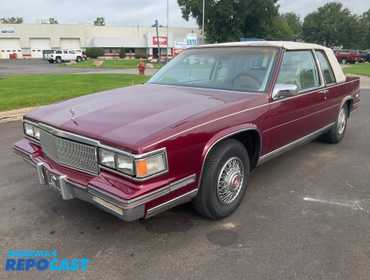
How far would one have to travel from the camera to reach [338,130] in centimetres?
593

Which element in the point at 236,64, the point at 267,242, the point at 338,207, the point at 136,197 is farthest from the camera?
the point at 236,64

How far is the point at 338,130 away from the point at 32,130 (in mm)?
4810

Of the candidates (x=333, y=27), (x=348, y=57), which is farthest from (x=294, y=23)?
(x=348, y=57)

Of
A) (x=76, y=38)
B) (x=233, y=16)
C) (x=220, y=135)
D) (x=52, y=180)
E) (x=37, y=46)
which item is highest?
(x=233, y=16)

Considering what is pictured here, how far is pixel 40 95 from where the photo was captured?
11.3 metres

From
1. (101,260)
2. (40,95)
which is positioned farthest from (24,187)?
(40,95)

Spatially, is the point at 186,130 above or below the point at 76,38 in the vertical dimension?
below

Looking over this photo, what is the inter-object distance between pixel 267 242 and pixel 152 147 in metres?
1.35

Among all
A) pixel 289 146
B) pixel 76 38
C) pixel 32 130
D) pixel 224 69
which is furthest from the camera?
pixel 76 38

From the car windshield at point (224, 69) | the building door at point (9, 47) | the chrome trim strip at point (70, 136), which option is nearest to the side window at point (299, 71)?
the car windshield at point (224, 69)

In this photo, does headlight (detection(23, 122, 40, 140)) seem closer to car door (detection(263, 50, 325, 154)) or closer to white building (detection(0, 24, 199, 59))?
car door (detection(263, 50, 325, 154))

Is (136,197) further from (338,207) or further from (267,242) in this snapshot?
(338,207)

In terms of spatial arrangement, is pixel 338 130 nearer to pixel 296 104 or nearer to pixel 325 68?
pixel 325 68

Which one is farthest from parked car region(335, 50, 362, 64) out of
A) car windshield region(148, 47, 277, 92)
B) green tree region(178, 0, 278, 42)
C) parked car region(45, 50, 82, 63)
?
car windshield region(148, 47, 277, 92)
